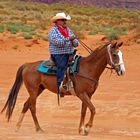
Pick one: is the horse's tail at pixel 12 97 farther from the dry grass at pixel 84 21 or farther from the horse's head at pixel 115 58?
the dry grass at pixel 84 21

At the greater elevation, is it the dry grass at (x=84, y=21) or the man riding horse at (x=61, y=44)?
the man riding horse at (x=61, y=44)

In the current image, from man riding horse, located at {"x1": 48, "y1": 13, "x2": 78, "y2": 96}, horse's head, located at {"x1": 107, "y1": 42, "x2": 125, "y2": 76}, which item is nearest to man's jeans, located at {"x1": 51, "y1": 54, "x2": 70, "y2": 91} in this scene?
man riding horse, located at {"x1": 48, "y1": 13, "x2": 78, "y2": 96}

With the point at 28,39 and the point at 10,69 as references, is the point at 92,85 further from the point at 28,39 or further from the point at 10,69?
the point at 28,39

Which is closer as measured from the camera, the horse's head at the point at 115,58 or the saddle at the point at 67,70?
the horse's head at the point at 115,58

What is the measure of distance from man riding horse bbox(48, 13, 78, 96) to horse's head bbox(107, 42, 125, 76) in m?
0.75

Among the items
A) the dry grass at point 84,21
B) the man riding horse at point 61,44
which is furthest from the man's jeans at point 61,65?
the dry grass at point 84,21

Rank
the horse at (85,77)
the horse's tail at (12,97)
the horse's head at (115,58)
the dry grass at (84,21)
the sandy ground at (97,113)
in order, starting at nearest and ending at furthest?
1. the horse's head at (115,58)
2. the horse at (85,77)
3. the sandy ground at (97,113)
4. the horse's tail at (12,97)
5. the dry grass at (84,21)

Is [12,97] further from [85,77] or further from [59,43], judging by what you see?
[85,77]

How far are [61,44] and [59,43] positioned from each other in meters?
0.04

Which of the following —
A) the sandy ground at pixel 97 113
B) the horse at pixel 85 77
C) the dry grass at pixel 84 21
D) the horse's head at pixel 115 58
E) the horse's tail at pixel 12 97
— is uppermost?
the horse's head at pixel 115 58

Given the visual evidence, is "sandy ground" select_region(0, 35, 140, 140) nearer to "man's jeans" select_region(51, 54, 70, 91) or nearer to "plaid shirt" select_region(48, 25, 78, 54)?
"man's jeans" select_region(51, 54, 70, 91)

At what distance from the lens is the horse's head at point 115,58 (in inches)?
441

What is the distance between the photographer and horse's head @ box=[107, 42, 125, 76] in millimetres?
11211

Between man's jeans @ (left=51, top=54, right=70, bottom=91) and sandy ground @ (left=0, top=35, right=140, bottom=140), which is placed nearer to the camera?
sandy ground @ (left=0, top=35, right=140, bottom=140)
